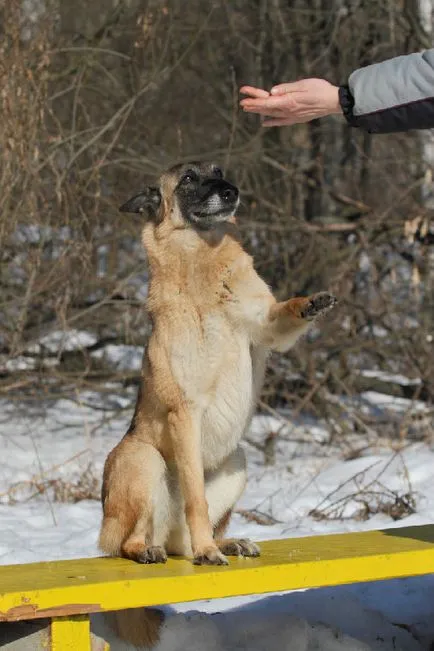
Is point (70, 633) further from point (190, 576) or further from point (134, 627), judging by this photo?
point (134, 627)

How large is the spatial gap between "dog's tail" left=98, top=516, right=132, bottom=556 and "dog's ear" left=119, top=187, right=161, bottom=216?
1359mm

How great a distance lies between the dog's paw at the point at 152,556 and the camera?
3766mm

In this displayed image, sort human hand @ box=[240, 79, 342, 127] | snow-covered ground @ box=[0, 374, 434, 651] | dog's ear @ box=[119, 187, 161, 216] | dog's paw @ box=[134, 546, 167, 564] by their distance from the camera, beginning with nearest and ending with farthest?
1. human hand @ box=[240, 79, 342, 127]
2. dog's paw @ box=[134, 546, 167, 564]
3. snow-covered ground @ box=[0, 374, 434, 651]
4. dog's ear @ box=[119, 187, 161, 216]

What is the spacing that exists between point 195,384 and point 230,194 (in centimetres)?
88

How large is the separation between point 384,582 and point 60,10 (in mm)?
5507

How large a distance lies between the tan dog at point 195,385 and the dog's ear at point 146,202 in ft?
0.58

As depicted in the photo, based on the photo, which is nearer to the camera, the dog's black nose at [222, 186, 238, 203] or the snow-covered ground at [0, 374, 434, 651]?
the snow-covered ground at [0, 374, 434, 651]

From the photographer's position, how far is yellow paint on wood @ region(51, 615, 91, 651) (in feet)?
9.82

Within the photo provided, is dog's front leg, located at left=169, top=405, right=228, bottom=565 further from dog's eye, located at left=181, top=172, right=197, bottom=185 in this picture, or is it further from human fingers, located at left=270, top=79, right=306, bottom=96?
human fingers, located at left=270, top=79, right=306, bottom=96

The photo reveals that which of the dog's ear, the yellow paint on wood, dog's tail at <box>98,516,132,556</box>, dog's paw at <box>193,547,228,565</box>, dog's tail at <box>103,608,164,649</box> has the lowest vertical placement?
dog's tail at <box>103,608,164,649</box>

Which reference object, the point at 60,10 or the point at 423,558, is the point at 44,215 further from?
the point at 423,558

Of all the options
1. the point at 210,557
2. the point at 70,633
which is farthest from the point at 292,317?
the point at 70,633

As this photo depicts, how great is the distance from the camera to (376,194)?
402 inches

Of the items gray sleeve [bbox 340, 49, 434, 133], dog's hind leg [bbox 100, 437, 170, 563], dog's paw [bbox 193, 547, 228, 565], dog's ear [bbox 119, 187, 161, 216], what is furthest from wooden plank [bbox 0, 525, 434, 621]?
dog's ear [bbox 119, 187, 161, 216]
